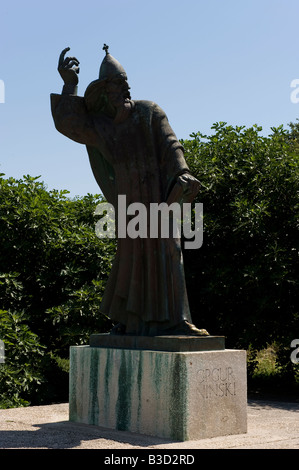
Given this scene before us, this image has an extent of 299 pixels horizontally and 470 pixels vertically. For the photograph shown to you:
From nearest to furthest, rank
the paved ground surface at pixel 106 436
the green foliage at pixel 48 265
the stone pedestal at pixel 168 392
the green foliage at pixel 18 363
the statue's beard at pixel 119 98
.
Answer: the paved ground surface at pixel 106 436, the stone pedestal at pixel 168 392, the statue's beard at pixel 119 98, the green foliage at pixel 18 363, the green foliage at pixel 48 265

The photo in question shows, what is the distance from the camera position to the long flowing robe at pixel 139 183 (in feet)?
19.8

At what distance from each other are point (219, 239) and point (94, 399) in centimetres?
476

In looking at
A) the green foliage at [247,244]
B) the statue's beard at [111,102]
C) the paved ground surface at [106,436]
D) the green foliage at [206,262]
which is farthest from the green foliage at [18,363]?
the statue's beard at [111,102]

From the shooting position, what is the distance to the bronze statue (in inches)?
237

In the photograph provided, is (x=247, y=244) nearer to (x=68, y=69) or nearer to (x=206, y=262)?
(x=206, y=262)

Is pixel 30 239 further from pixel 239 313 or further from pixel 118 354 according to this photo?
pixel 118 354

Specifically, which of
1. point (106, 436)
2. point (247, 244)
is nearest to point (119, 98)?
point (106, 436)

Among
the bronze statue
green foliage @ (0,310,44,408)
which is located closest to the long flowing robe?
the bronze statue

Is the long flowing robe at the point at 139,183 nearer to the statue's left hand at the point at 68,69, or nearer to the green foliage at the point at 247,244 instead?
the statue's left hand at the point at 68,69

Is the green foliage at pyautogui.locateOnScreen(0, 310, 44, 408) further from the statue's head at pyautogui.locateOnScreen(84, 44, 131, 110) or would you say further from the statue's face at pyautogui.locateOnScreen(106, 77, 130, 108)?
the statue's face at pyautogui.locateOnScreen(106, 77, 130, 108)

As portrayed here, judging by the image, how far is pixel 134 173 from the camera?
620cm

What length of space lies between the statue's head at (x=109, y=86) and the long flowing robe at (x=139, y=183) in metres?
0.13

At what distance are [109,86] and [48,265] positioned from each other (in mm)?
4868

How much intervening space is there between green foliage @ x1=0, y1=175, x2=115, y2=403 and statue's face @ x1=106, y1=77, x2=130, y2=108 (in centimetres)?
414
